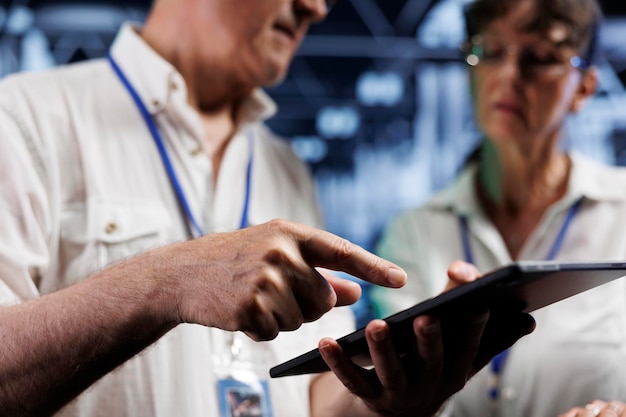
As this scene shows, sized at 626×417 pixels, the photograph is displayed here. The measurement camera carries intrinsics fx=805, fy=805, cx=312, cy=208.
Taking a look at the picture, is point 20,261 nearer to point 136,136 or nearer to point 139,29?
point 136,136

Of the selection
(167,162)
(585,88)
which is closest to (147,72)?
(167,162)

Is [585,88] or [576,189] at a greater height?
[585,88]

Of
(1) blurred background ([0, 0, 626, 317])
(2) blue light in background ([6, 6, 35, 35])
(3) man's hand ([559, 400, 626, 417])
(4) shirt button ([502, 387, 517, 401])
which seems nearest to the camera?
(3) man's hand ([559, 400, 626, 417])

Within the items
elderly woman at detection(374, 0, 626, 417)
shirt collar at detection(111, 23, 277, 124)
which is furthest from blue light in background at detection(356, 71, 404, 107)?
shirt collar at detection(111, 23, 277, 124)

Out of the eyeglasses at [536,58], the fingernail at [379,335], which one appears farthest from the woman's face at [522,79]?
the fingernail at [379,335]

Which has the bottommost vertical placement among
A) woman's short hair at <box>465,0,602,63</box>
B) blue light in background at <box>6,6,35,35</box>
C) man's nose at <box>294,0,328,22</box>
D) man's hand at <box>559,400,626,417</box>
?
man's hand at <box>559,400,626,417</box>

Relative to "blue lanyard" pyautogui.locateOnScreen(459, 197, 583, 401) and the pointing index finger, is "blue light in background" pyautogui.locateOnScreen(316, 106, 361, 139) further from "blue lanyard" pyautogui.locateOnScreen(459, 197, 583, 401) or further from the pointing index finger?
the pointing index finger

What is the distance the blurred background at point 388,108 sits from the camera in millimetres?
2615

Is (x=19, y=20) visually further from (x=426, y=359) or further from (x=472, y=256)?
(x=426, y=359)

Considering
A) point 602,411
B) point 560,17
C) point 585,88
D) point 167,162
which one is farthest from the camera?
point 585,88

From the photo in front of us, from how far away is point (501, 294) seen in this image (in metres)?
1.02

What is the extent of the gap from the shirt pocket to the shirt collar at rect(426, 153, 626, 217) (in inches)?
36.7

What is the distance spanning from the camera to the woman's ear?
7.43 ft

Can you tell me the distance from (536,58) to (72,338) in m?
1.50
